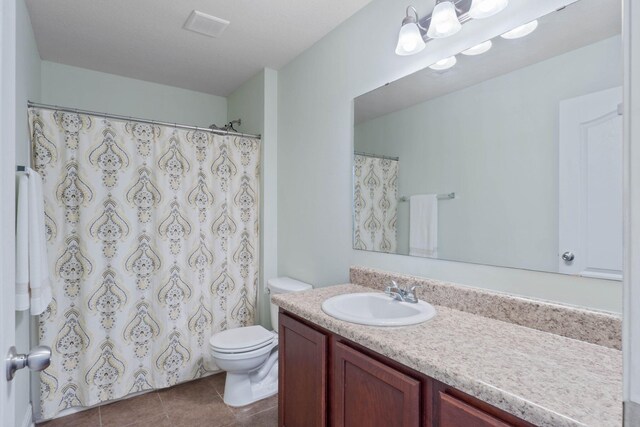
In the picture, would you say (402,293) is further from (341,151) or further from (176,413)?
(176,413)

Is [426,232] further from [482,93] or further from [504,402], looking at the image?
[504,402]

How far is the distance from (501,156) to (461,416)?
97 cm

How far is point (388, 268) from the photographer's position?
5.86 feet

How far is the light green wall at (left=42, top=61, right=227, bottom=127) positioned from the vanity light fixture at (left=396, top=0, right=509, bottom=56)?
93.4 inches

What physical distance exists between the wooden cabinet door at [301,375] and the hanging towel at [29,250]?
3.61ft

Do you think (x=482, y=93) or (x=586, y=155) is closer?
(x=586, y=155)

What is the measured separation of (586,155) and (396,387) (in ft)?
3.21

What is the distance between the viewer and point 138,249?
7.52 feet

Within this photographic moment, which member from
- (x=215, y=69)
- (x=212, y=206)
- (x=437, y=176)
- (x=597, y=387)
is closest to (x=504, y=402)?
(x=597, y=387)

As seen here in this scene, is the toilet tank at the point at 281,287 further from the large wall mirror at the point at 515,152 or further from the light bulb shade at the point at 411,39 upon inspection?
the light bulb shade at the point at 411,39
